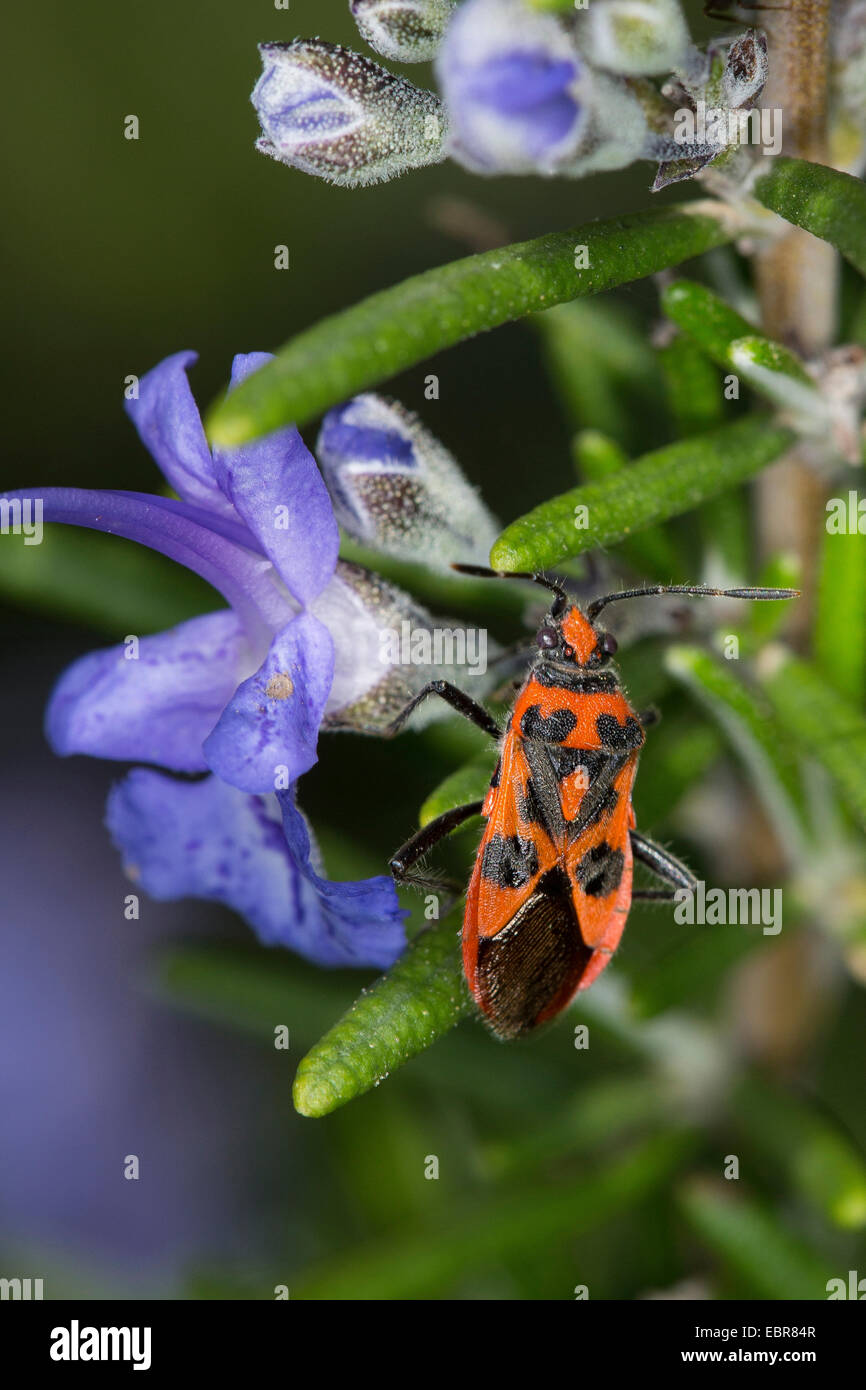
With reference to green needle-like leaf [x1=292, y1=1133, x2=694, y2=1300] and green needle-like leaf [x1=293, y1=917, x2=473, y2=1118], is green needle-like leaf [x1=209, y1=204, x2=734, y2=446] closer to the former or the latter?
green needle-like leaf [x1=293, y1=917, x2=473, y2=1118]

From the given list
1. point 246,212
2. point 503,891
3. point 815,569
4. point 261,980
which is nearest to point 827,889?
point 815,569

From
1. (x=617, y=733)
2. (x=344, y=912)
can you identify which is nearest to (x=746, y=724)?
(x=617, y=733)

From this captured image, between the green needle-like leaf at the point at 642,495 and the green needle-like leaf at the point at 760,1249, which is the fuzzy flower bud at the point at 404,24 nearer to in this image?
the green needle-like leaf at the point at 642,495

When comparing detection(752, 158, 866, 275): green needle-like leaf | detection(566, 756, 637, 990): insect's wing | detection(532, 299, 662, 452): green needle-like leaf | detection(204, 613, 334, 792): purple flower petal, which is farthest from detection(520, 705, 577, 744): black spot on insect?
detection(532, 299, 662, 452): green needle-like leaf

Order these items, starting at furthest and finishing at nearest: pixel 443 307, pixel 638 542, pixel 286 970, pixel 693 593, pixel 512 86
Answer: pixel 286 970 → pixel 638 542 → pixel 693 593 → pixel 443 307 → pixel 512 86

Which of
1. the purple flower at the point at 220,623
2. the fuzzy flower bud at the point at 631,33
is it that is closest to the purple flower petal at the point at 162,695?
the purple flower at the point at 220,623

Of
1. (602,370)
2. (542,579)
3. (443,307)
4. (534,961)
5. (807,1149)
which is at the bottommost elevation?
(807,1149)

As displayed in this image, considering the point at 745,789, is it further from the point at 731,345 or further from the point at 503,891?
the point at 731,345

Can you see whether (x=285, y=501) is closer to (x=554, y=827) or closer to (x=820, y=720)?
(x=554, y=827)
